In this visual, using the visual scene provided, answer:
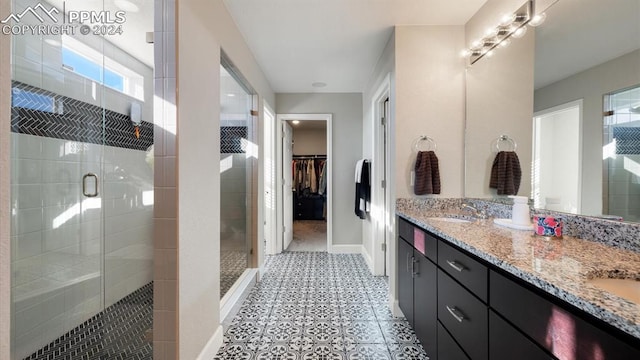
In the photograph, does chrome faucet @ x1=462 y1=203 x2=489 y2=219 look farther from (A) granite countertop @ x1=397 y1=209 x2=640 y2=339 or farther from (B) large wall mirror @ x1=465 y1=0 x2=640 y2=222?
(A) granite countertop @ x1=397 y1=209 x2=640 y2=339

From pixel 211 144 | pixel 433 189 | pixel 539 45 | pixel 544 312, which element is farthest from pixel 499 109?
pixel 211 144

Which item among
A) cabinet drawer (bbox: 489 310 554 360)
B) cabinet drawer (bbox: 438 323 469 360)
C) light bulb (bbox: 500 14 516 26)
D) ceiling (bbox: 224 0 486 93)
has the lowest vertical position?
cabinet drawer (bbox: 438 323 469 360)

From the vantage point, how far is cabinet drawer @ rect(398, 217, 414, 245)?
6.05 ft

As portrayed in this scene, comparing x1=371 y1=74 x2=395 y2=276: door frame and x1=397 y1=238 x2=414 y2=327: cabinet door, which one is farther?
x1=371 y1=74 x2=395 y2=276: door frame

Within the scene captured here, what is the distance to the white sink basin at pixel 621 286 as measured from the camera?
0.77m

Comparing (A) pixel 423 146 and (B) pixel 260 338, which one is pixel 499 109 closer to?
(A) pixel 423 146

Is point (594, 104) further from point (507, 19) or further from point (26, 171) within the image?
point (26, 171)

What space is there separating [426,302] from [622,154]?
1153 mm

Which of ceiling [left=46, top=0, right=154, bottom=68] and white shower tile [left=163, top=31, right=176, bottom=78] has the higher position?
ceiling [left=46, top=0, right=154, bottom=68]

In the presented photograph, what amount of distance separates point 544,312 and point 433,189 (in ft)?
4.60

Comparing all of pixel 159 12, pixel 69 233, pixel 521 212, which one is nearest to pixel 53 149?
pixel 69 233

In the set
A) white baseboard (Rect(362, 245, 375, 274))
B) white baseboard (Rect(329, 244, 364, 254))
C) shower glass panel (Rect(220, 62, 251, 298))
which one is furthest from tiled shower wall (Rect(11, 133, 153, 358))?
white baseboard (Rect(329, 244, 364, 254))

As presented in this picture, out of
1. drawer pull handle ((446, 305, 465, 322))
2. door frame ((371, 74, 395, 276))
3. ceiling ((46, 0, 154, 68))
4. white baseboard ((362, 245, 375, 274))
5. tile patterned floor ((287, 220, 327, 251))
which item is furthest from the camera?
tile patterned floor ((287, 220, 327, 251))

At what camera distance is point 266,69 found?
2996 millimetres
